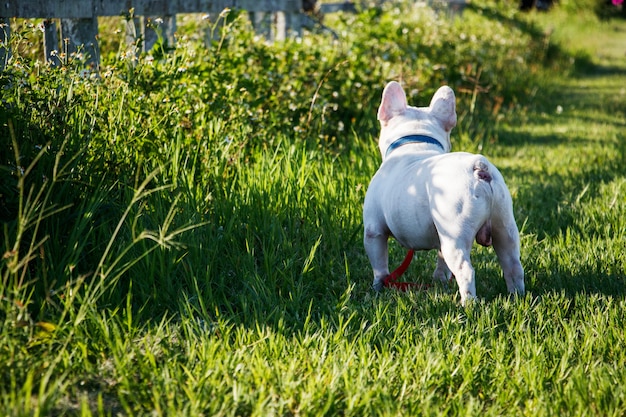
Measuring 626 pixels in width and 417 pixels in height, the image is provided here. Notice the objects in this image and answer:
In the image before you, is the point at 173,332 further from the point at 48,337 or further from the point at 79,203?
the point at 79,203

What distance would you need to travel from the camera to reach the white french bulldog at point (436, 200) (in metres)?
3.22

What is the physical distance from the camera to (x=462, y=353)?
9.97ft

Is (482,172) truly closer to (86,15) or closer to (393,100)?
(393,100)

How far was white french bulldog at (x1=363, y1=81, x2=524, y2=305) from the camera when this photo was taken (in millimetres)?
3221

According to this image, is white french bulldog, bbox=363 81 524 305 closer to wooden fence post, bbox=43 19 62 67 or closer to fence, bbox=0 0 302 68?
fence, bbox=0 0 302 68

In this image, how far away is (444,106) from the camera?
4020 millimetres

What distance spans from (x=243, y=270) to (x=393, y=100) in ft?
4.03

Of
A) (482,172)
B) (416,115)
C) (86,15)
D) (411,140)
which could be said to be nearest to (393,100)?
(416,115)

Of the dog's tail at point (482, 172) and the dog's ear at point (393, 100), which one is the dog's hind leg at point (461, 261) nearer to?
the dog's tail at point (482, 172)

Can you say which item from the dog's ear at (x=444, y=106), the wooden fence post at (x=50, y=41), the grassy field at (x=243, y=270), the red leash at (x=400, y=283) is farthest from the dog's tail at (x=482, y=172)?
the wooden fence post at (x=50, y=41)

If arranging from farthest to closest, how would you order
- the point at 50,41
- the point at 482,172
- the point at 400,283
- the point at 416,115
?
the point at 50,41, the point at 416,115, the point at 400,283, the point at 482,172

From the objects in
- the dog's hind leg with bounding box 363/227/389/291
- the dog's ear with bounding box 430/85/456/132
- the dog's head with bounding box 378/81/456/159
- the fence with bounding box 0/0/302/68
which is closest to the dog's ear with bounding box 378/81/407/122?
the dog's head with bounding box 378/81/456/159

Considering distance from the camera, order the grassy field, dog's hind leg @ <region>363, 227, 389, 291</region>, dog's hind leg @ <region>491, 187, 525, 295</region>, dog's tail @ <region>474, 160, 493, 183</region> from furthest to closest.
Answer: dog's hind leg @ <region>363, 227, 389, 291</region>
dog's hind leg @ <region>491, 187, 525, 295</region>
dog's tail @ <region>474, 160, 493, 183</region>
the grassy field

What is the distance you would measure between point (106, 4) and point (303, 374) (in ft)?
11.7
